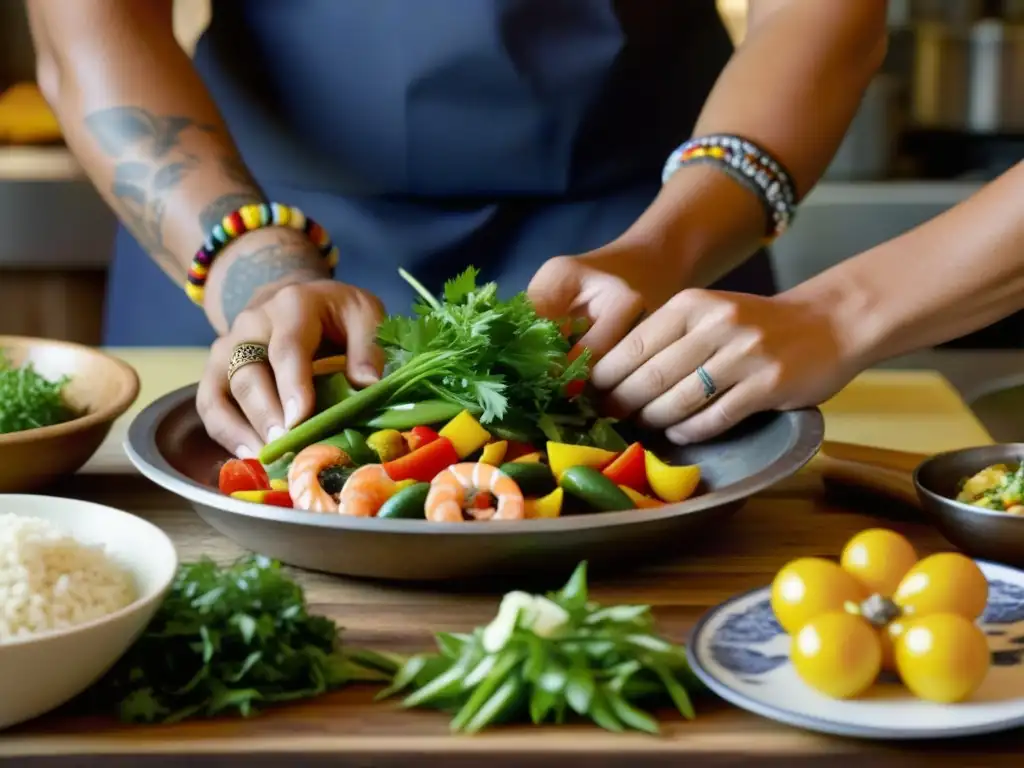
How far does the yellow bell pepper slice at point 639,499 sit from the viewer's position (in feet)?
4.07

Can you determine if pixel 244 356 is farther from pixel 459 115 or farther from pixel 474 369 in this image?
pixel 459 115

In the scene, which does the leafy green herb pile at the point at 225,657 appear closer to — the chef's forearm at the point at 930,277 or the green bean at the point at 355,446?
the green bean at the point at 355,446

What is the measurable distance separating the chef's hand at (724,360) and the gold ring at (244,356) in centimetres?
34

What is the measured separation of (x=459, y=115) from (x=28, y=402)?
804mm

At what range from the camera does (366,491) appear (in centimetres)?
121

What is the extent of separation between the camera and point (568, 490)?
49.0 inches

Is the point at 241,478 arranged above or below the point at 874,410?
above

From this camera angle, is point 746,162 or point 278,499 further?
point 746,162

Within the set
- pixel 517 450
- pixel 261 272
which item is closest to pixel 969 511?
pixel 517 450

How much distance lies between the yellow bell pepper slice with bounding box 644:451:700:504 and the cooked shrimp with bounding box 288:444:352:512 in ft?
0.91

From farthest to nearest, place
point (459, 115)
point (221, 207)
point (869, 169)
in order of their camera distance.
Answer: point (869, 169), point (459, 115), point (221, 207)

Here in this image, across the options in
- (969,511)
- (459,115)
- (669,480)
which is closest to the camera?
(969,511)

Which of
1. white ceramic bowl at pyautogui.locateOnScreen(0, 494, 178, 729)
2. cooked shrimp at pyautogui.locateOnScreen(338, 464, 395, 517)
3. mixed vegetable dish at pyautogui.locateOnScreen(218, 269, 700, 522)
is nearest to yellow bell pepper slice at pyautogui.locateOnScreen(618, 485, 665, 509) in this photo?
mixed vegetable dish at pyautogui.locateOnScreen(218, 269, 700, 522)

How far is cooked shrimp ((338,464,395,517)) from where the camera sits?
1.19 meters
